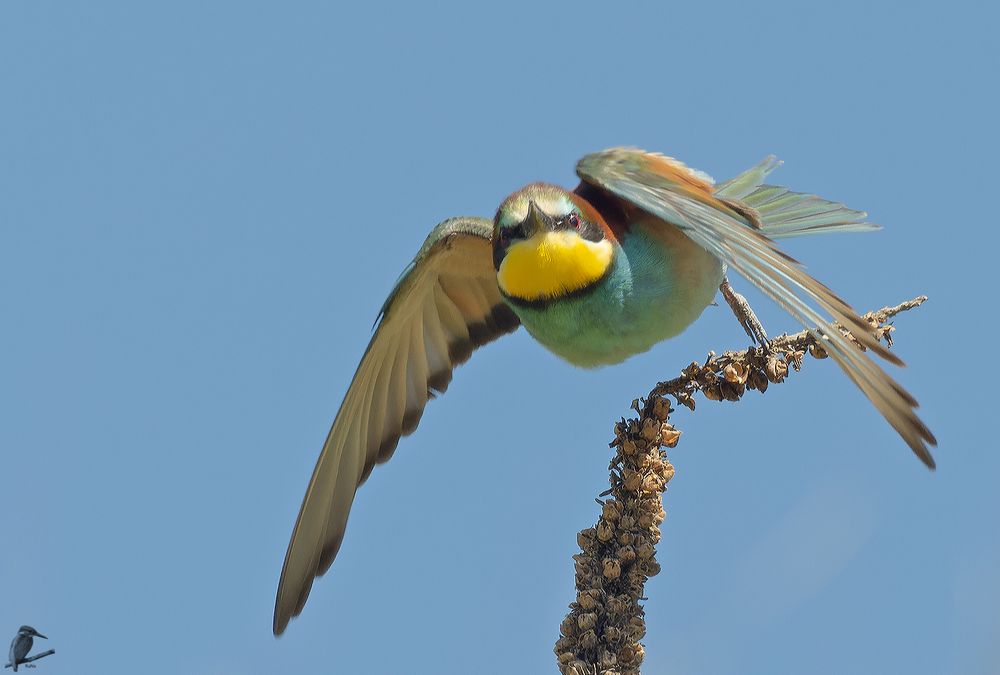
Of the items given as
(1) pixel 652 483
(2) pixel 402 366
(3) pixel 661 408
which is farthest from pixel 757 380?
(2) pixel 402 366

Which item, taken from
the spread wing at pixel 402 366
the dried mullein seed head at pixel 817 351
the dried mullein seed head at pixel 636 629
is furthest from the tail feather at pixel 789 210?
the dried mullein seed head at pixel 636 629

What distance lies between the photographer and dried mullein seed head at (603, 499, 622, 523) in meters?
3.52

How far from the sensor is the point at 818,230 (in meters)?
5.07

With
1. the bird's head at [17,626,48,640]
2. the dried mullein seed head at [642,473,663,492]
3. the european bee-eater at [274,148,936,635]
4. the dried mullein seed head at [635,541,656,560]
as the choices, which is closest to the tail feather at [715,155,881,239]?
the european bee-eater at [274,148,936,635]

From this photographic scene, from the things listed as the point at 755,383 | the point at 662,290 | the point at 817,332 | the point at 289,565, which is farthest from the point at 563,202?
the point at 289,565

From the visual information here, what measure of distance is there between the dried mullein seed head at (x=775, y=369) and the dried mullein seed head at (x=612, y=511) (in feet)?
1.88

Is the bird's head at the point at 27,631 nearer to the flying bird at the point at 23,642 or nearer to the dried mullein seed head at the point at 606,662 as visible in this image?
the flying bird at the point at 23,642

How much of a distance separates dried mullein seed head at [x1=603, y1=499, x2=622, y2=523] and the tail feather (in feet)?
5.81

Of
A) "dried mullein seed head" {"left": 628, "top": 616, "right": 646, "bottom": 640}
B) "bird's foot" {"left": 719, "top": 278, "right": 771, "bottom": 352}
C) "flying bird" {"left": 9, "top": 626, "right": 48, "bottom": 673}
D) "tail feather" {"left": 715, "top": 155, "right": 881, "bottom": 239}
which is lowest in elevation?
"flying bird" {"left": 9, "top": 626, "right": 48, "bottom": 673}

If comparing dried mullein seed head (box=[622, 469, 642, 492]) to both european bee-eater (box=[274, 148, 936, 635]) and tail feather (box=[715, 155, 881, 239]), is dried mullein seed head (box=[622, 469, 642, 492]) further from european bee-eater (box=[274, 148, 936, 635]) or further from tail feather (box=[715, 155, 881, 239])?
tail feather (box=[715, 155, 881, 239])

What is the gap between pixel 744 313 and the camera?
5.07m

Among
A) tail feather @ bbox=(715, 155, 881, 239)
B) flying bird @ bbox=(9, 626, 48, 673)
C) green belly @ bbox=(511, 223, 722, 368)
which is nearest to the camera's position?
flying bird @ bbox=(9, 626, 48, 673)

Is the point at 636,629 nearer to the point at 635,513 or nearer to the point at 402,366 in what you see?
the point at 635,513

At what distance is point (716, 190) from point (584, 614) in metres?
2.35
